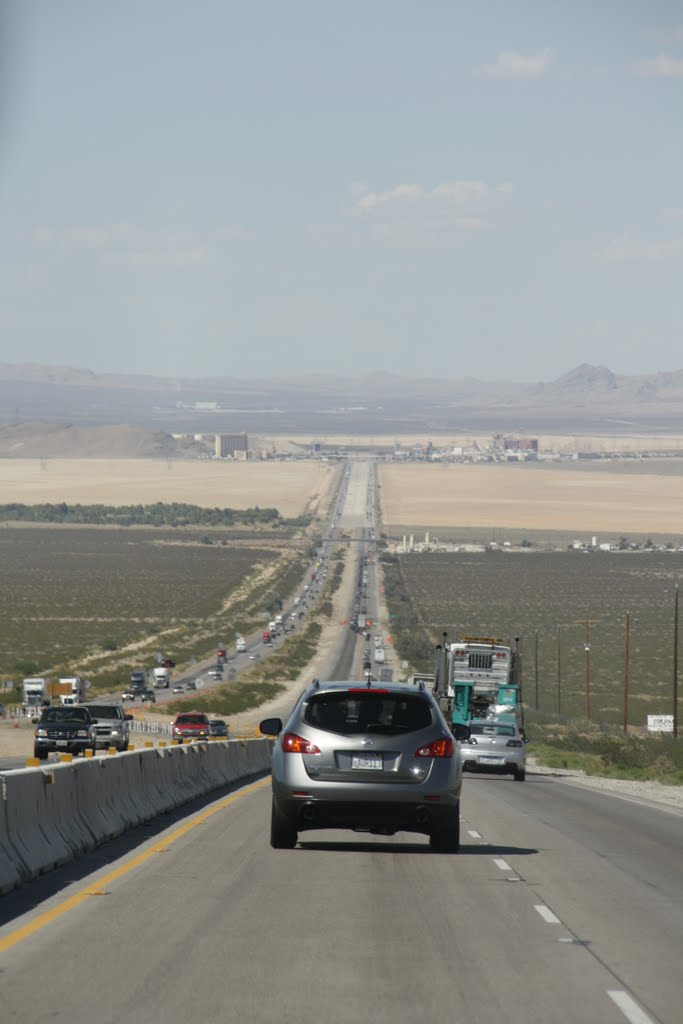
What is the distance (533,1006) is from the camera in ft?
34.0

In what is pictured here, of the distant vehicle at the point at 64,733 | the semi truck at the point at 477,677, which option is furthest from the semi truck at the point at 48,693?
the distant vehicle at the point at 64,733

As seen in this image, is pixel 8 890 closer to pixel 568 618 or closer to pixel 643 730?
pixel 643 730

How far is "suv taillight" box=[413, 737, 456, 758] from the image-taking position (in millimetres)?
17875

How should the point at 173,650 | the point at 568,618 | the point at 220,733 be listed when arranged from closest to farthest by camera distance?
1. the point at 220,733
2. the point at 173,650
3. the point at 568,618

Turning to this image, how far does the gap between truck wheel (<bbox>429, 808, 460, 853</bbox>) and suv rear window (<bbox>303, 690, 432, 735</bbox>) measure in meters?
1.19

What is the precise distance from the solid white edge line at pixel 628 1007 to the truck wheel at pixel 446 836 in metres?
7.56

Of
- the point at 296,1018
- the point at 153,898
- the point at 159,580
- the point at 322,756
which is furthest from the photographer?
the point at 159,580

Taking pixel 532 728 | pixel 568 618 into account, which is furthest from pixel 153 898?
pixel 568 618

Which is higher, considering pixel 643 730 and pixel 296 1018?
pixel 296 1018

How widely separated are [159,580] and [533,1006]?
503 ft

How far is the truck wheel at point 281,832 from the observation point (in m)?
18.4

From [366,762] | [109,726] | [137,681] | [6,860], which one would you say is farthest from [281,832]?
[137,681]

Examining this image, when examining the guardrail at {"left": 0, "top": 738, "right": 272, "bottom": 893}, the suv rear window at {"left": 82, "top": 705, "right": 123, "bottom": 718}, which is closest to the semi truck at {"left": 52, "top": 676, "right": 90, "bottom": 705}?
the suv rear window at {"left": 82, "top": 705, "right": 123, "bottom": 718}

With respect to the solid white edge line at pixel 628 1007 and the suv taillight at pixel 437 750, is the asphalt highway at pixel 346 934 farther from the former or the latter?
the suv taillight at pixel 437 750
